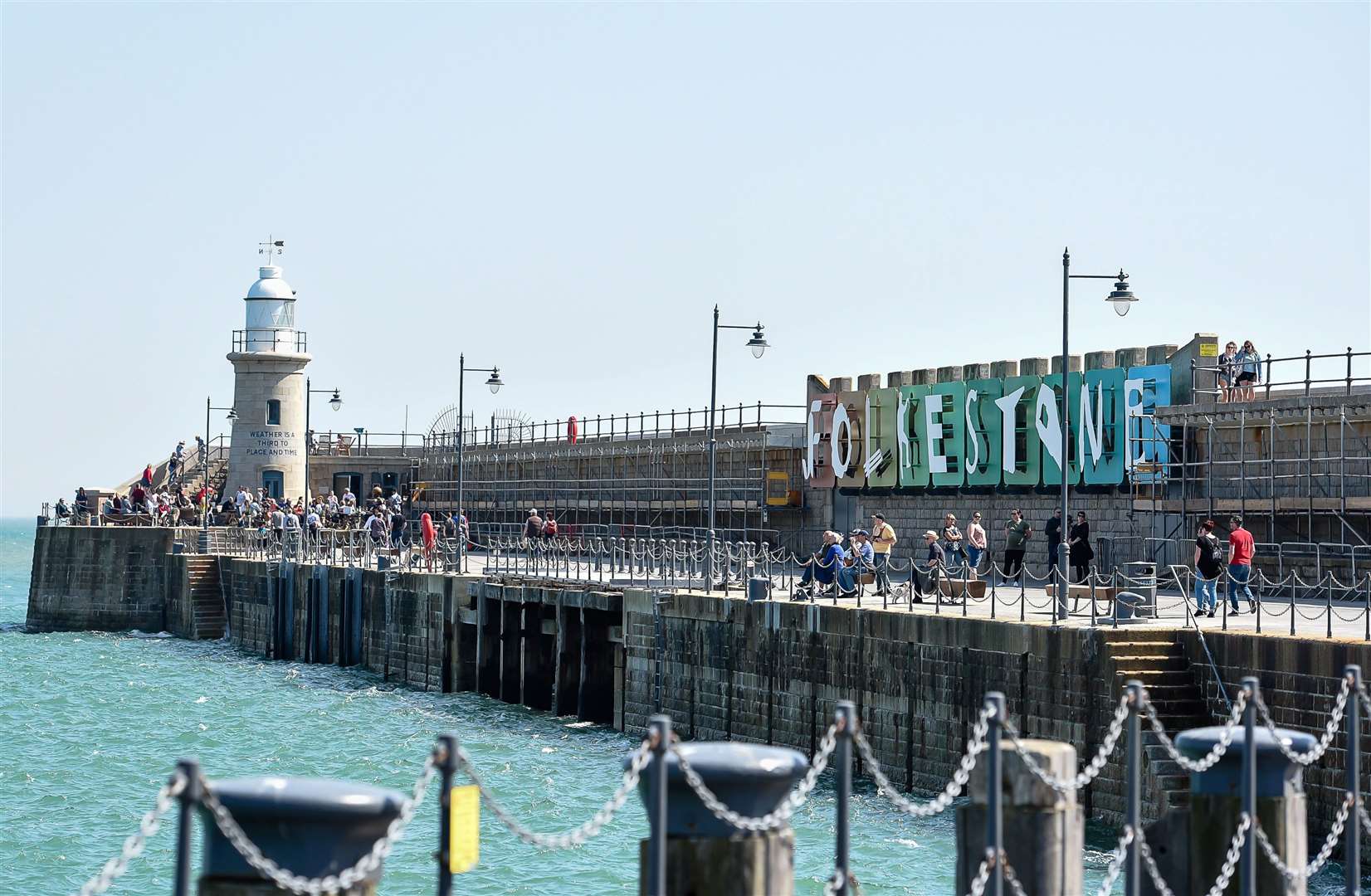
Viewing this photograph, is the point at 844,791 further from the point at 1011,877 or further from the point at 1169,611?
the point at 1169,611

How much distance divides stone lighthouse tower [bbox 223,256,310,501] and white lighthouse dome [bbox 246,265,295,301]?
30 millimetres

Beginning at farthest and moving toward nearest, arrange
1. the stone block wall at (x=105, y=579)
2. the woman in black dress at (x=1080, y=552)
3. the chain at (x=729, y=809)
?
the stone block wall at (x=105, y=579) < the woman in black dress at (x=1080, y=552) < the chain at (x=729, y=809)

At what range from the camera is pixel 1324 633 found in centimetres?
2252

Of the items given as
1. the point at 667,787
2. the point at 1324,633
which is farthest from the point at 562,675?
the point at 667,787

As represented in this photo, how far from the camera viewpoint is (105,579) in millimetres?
61562

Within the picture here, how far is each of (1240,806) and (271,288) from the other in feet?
200

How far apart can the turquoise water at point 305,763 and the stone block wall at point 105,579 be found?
675 centimetres

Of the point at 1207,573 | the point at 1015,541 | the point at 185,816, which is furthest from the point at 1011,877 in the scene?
the point at 1015,541

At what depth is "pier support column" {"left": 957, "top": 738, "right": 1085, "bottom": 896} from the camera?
1023cm

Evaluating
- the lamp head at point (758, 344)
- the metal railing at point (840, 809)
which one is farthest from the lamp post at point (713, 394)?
the metal railing at point (840, 809)

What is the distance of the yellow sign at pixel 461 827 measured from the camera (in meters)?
8.78

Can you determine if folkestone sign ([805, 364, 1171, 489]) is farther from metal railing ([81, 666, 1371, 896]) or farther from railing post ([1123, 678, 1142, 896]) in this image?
railing post ([1123, 678, 1142, 896])

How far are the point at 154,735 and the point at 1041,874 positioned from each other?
28973 mm

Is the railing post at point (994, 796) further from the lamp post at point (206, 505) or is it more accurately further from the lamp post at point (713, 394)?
the lamp post at point (206, 505)
